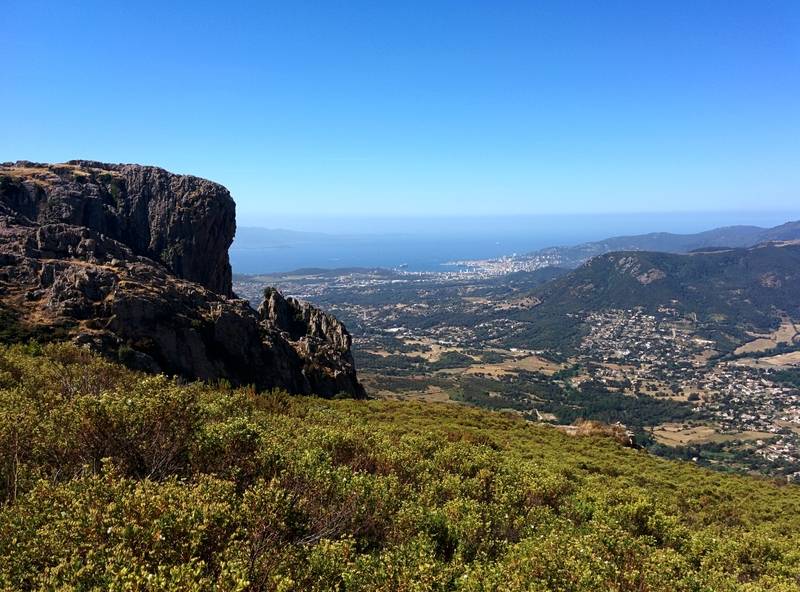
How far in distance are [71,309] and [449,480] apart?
3682cm

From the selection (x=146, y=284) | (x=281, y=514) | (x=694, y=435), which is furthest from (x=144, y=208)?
(x=694, y=435)

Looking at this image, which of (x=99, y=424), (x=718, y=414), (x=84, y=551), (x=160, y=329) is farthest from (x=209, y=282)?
(x=718, y=414)

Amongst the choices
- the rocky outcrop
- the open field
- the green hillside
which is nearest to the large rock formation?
the rocky outcrop

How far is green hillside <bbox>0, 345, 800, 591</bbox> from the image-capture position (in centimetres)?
819

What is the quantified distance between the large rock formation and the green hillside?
53.6 ft

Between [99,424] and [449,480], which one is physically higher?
[99,424]

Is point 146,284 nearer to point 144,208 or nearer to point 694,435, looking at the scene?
point 144,208

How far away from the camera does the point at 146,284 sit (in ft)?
145

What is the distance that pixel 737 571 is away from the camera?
48.3ft

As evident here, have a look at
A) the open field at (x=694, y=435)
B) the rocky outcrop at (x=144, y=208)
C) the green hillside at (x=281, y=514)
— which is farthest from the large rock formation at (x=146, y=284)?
the open field at (x=694, y=435)

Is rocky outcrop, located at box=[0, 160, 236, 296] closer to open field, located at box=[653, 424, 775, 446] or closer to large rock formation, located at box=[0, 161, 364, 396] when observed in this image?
large rock formation, located at box=[0, 161, 364, 396]

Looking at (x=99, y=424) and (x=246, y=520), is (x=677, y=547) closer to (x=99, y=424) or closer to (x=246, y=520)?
(x=246, y=520)

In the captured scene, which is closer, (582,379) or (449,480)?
(449,480)

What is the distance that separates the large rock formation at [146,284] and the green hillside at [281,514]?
53.6 feet
